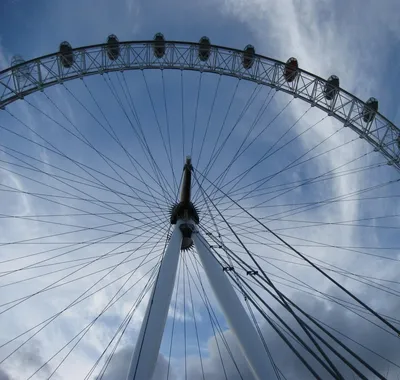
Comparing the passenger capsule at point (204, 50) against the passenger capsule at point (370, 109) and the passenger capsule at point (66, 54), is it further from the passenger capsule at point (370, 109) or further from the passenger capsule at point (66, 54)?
the passenger capsule at point (370, 109)

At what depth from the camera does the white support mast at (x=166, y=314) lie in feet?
30.9

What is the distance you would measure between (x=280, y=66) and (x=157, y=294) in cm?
1774

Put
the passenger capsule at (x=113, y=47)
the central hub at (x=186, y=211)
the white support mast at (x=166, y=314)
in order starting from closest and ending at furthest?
the white support mast at (x=166, y=314), the central hub at (x=186, y=211), the passenger capsule at (x=113, y=47)

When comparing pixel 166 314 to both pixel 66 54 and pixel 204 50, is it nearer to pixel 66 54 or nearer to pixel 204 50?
pixel 66 54

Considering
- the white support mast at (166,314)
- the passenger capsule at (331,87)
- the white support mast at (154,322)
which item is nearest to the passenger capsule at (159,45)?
the passenger capsule at (331,87)

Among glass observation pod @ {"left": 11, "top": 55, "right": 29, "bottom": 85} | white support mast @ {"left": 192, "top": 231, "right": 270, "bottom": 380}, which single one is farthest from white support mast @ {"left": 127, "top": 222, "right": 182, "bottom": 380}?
glass observation pod @ {"left": 11, "top": 55, "right": 29, "bottom": 85}

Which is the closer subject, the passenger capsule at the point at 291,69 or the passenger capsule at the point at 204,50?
the passenger capsule at the point at 291,69

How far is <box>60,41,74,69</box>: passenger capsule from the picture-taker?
64.8 ft

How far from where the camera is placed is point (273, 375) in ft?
31.2

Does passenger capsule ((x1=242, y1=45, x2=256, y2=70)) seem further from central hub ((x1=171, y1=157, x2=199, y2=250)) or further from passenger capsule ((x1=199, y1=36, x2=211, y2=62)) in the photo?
central hub ((x1=171, y1=157, x2=199, y2=250))

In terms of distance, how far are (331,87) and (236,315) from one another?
16816 millimetres

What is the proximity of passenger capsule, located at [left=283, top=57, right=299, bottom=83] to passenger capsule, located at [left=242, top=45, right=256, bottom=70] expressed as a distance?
2.36 meters

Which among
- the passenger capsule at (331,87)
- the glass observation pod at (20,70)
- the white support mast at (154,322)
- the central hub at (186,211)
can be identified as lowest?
the white support mast at (154,322)

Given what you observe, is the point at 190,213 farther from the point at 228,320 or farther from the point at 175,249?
the point at 228,320
